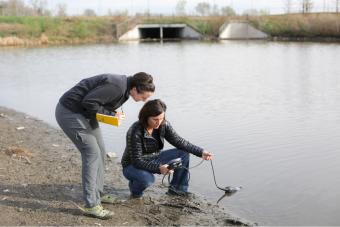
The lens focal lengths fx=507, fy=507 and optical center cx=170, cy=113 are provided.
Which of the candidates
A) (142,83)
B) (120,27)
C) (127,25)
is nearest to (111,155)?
(142,83)

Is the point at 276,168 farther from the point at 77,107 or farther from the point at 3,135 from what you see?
the point at 3,135

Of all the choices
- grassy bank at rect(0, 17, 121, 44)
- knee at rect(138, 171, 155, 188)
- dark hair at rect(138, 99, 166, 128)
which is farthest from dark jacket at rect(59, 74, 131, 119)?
grassy bank at rect(0, 17, 121, 44)

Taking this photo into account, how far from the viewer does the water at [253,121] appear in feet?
23.4

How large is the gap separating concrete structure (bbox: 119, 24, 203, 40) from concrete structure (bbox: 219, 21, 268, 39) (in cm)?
301

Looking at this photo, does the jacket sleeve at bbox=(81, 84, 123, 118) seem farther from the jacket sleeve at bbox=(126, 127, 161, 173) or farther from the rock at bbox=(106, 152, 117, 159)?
the rock at bbox=(106, 152, 117, 159)

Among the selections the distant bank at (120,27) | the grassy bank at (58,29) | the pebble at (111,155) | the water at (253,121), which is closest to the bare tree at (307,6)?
the distant bank at (120,27)

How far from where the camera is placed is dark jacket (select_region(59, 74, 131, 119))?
5.19 metres

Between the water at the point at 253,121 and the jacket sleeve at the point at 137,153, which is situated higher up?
the jacket sleeve at the point at 137,153

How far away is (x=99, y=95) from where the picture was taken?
519 centimetres

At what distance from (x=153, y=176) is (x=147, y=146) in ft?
1.25

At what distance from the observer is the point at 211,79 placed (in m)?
21.0

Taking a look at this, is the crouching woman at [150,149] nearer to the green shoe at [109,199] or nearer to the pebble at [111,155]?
the green shoe at [109,199]

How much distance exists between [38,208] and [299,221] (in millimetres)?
3162

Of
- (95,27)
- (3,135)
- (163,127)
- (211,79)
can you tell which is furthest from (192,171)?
(95,27)
